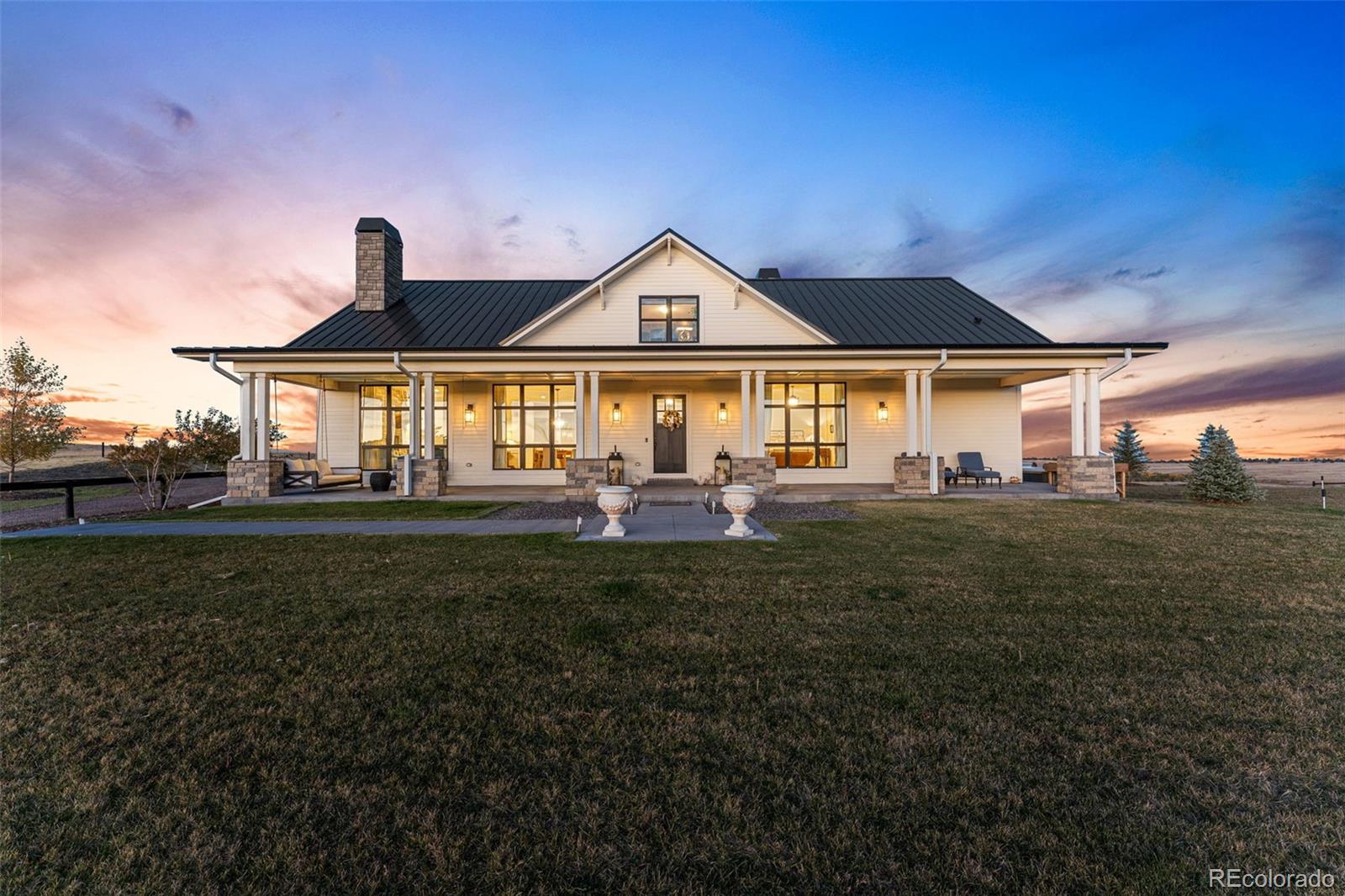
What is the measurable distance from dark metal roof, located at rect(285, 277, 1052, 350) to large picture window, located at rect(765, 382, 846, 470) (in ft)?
6.02

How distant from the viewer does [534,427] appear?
48.8 feet

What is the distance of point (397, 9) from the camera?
910 centimetres

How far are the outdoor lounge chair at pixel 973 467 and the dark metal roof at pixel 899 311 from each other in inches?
135

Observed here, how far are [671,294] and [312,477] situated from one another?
10.4m

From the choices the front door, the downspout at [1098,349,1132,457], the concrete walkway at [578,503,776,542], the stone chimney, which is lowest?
the concrete walkway at [578,503,776,542]

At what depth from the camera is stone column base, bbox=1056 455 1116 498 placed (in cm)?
1199

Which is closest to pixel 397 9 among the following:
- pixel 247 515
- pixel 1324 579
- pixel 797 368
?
pixel 247 515

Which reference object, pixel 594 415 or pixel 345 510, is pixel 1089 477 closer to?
pixel 594 415

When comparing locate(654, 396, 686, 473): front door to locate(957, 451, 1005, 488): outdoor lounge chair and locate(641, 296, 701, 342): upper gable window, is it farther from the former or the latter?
locate(957, 451, 1005, 488): outdoor lounge chair

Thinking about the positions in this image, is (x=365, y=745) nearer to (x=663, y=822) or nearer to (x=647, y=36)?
(x=663, y=822)

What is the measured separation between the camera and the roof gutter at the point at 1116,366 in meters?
11.9

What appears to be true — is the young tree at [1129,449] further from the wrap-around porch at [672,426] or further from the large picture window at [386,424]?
the large picture window at [386,424]

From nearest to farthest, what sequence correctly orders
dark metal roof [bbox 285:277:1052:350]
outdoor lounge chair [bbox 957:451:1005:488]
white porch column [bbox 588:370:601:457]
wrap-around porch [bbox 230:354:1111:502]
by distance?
white porch column [bbox 588:370:601:457] → dark metal roof [bbox 285:277:1052:350] → outdoor lounge chair [bbox 957:451:1005:488] → wrap-around porch [bbox 230:354:1111:502]

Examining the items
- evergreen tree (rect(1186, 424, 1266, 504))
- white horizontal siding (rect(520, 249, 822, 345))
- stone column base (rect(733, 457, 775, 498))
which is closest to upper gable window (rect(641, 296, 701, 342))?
white horizontal siding (rect(520, 249, 822, 345))
